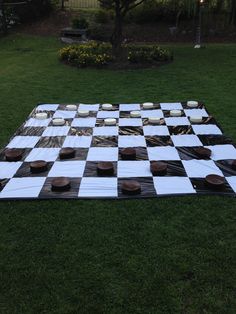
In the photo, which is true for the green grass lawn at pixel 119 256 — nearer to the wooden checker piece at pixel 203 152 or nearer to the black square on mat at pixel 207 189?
the black square on mat at pixel 207 189

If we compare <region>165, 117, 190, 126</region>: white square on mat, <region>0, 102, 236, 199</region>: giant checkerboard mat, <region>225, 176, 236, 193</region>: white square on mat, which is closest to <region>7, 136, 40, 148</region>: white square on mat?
<region>0, 102, 236, 199</region>: giant checkerboard mat

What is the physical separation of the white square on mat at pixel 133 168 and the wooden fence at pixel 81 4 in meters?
13.6

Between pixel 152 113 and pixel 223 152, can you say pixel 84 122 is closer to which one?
pixel 152 113

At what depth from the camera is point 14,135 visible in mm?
5348

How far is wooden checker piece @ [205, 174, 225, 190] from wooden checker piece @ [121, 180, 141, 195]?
27.1 inches

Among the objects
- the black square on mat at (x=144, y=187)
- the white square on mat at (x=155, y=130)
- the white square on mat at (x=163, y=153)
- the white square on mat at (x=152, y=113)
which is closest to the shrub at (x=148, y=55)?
the white square on mat at (x=152, y=113)

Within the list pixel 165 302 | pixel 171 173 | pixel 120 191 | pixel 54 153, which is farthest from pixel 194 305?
pixel 54 153

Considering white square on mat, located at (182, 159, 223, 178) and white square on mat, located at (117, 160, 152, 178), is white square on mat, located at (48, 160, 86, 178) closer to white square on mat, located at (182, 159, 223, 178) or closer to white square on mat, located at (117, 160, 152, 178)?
white square on mat, located at (117, 160, 152, 178)

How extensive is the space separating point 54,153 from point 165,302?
265cm

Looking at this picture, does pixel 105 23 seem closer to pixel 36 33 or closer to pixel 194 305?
pixel 36 33

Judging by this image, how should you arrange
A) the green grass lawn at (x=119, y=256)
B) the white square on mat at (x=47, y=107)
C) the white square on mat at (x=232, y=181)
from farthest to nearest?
the white square on mat at (x=47, y=107)
the white square on mat at (x=232, y=181)
the green grass lawn at (x=119, y=256)

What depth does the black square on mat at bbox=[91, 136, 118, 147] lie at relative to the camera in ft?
16.4

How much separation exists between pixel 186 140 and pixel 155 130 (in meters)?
0.52

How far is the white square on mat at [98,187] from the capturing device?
3.88 meters
